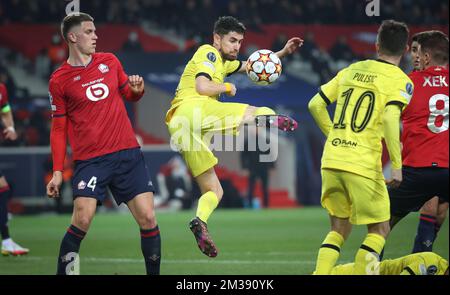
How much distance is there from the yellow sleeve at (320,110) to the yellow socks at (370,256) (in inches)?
40.2

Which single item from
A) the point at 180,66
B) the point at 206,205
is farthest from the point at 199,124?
the point at 180,66

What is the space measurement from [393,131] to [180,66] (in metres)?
15.9

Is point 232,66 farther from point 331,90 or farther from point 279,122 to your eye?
point 331,90

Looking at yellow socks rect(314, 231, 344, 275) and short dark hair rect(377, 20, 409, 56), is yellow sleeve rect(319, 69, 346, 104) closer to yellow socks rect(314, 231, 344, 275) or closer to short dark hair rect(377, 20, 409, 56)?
short dark hair rect(377, 20, 409, 56)

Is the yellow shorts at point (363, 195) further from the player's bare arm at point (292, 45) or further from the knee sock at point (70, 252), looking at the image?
the knee sock at point (70, 252)

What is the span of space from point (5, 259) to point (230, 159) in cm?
1162

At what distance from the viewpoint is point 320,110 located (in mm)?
7559

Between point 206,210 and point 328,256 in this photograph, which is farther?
point 206,210

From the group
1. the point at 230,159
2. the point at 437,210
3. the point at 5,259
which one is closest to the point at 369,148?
the point at 437,210

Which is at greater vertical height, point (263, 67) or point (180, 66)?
point (263, 67)

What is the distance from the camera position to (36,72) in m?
23.7

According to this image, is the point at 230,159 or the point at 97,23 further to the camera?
the point at 97,23
